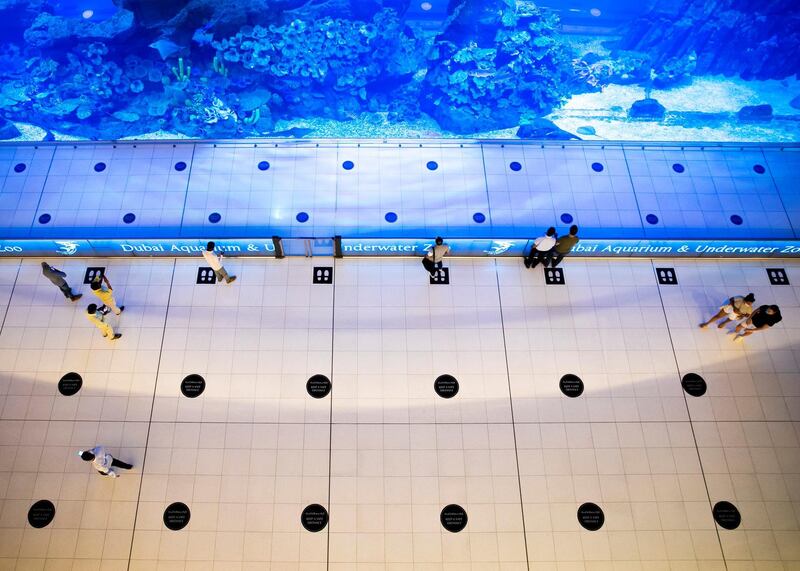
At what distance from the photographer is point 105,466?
5559 mm

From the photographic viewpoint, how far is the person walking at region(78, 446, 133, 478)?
5293 mm

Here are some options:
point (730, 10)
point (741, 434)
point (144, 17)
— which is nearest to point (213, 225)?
point (741, 434)

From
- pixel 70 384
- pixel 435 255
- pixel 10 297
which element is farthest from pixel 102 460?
pixel 435 255

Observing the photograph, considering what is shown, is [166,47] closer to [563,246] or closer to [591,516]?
[563,246]

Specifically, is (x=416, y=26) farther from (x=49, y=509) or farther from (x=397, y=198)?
(x=49, y=509)

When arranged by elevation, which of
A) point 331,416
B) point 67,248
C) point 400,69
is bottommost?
point 331,416

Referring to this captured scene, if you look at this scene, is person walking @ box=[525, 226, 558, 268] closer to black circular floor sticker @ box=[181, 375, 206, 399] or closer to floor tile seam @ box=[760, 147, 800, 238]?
floor tile seam @ box=[760, 147, 800, 238]

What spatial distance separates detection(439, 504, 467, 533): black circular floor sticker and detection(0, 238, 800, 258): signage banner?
3851 mm

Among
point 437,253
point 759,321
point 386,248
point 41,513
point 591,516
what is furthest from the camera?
point 386,248

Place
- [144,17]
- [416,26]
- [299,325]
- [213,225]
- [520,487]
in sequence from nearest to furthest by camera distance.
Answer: [520,487] < [299,325] < [213,225] < [144,17] < [416,26]

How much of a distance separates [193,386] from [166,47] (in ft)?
47.1

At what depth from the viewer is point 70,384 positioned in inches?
257

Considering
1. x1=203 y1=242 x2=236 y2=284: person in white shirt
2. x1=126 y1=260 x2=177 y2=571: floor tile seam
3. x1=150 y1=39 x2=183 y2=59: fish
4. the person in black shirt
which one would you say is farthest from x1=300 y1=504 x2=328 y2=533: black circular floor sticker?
x1=150 y1=39 x2=183 y2=59: fish

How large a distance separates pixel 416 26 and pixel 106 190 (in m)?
14.0
